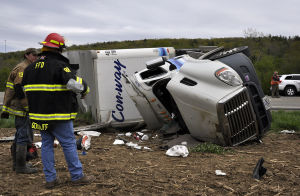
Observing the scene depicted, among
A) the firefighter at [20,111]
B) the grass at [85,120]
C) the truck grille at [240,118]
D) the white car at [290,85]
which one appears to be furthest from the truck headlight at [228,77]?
the white car at [290,85]

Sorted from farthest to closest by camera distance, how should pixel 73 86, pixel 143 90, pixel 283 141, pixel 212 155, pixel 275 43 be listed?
pixel 275 43 → pixel 143 90 → pixel 283 141 → pixel 212 155 → pixel 73 86

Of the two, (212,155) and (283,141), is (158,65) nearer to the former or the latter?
(212,155)

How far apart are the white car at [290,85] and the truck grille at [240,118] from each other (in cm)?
1983

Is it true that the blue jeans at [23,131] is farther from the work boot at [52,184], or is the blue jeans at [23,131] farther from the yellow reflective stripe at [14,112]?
the work boot at [52,184]

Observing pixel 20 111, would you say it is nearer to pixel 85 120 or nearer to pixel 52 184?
pixel 52 184

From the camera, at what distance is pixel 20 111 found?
5.14 metres

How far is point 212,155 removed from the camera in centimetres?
557

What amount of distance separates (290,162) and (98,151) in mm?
2946

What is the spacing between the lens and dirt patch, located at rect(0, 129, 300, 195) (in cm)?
411

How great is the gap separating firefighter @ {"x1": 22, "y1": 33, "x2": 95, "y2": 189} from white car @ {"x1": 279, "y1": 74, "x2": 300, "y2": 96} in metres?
22.3

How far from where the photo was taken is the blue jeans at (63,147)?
165 inches

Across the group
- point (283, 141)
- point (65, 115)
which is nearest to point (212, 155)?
point (283, 141)

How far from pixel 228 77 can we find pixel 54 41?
108 inches

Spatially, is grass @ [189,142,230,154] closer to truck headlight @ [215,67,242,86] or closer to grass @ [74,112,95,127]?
truck headlight @ [215,67,242,86]
